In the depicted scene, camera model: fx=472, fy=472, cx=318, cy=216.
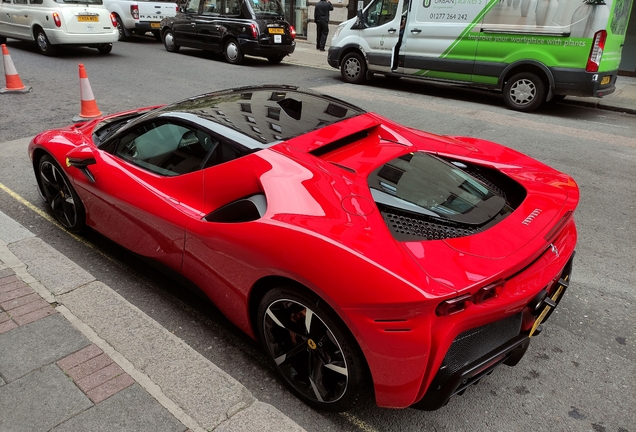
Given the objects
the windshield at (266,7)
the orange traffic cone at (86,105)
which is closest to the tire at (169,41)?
the windshield at (266,7)

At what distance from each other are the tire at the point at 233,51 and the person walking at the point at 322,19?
489cm

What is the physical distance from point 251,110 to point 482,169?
151 centimetres

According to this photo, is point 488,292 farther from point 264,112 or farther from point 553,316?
point 264,112

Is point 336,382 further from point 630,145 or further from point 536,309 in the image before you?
point 630,145

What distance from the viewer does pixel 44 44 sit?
1200 centimetres

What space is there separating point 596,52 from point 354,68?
4960 mm

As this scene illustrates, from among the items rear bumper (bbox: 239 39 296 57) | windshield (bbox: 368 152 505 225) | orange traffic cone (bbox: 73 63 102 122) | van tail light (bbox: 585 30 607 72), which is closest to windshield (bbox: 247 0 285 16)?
rear bumper (bbox: 239 39 296 57)

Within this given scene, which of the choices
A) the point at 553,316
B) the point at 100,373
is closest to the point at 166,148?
the point at 100,373

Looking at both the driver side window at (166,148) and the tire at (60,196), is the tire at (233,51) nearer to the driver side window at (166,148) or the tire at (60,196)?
the tire at (60,196)

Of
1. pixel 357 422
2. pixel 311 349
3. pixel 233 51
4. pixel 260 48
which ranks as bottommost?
pixel 357 422

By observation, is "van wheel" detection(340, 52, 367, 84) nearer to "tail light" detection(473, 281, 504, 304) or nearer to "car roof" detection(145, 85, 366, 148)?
"car roof" detection(145, 85, 366, 148)

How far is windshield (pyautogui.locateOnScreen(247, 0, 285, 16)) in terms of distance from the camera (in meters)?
12.3

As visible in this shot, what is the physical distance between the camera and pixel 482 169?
9.84ft

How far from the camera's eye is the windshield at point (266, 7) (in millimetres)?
12328
